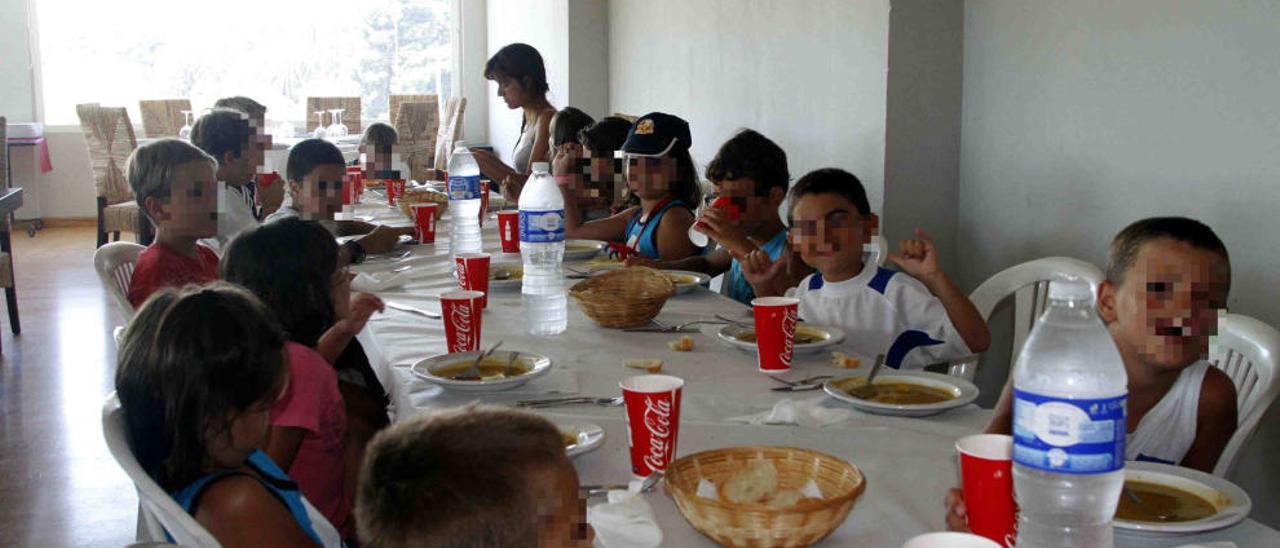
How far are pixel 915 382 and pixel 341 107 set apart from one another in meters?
8.85

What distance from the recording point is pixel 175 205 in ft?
8.93

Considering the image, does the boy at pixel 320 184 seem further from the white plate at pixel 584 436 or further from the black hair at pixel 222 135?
the white plate at pixel 584 436

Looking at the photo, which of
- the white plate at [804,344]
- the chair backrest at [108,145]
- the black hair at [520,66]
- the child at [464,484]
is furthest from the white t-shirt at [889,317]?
the chair backrest at [108,145]

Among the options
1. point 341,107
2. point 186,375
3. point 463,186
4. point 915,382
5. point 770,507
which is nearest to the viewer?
point 770,507

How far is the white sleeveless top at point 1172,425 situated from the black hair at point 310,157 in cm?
262

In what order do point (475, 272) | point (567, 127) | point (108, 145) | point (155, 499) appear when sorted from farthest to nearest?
point (108, 145) → point (567, 127) → point (475, 272) → point (155, 499)

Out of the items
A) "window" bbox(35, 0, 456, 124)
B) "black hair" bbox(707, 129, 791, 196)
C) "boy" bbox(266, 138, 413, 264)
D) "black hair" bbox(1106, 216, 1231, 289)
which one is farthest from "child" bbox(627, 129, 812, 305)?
"window" bbox(35, 0, 456, 124)

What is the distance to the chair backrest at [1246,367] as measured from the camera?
1.72m

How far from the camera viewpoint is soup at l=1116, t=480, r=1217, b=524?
1209 millimetres

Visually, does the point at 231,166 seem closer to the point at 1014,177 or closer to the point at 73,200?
the point at 1014,177

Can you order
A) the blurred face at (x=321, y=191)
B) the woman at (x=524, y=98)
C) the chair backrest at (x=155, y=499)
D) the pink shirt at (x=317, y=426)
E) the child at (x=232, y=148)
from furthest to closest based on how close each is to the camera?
the woman at (x=524, y=98)
the child at (x=232, y=148)
the blurred face at (x=321, y=191)
the pink shirt at (x=317, y=426)
the chair backrest at (x=155, y=499)

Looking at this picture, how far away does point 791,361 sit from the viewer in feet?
6.46

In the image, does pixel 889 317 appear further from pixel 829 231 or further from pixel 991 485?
pixel 991 485

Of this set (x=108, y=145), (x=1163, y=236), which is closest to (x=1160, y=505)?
(x=1163, y=236)
